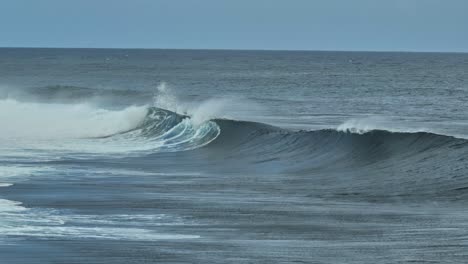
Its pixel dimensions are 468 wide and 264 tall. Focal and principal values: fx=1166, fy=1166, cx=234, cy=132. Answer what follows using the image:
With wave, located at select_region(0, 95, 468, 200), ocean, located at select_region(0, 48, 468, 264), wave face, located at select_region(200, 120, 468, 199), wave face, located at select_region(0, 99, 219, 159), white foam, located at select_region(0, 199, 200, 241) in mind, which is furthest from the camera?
wave face, located at select_region(0, 99, 219, 159)

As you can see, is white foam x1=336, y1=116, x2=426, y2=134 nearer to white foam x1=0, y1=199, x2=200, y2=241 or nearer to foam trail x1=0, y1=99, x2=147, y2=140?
foam trail x1=0, y1=99, x2=147, y2=140

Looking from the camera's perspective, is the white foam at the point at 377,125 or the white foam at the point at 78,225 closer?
Answer: the white foam at the point at 78,225

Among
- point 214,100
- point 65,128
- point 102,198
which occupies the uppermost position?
point 214,100

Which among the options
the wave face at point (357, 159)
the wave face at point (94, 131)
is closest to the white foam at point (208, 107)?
the wave face at point (94, 131)

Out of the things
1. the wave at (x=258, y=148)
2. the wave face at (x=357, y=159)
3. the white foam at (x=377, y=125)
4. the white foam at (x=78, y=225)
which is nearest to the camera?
the white foam at (x=78, y=225)

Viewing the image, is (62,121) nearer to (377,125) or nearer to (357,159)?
(377,125)

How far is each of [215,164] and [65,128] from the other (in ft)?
49.5

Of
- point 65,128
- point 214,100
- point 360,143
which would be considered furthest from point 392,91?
point 360,143

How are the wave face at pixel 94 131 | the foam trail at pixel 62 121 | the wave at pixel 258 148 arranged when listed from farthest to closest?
the foam trail at pixel 62 121
the wave face at pixel 94 131
the wave at pixel 258 148

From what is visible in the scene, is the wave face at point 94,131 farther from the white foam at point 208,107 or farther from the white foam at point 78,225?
the white foam at point 78,225

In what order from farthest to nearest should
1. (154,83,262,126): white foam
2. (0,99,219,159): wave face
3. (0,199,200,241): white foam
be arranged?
(154,83,262,126): white foam < (0,99,219,159): wave face < (0,199,200,241): white foam

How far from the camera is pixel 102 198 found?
22203mm

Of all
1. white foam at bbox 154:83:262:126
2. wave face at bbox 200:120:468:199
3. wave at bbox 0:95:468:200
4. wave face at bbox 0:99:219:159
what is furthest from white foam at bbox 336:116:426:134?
white foam at bbox 154:83:262:126

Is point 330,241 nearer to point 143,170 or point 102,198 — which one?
point 102,198
